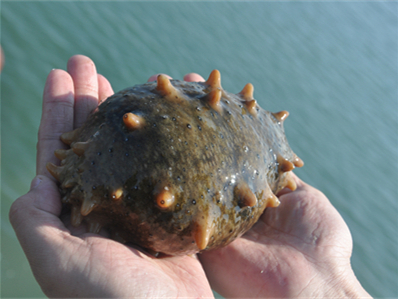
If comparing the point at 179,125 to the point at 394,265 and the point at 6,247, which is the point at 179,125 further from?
the point at 394,265

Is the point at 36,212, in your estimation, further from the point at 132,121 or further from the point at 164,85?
the point at 164,85

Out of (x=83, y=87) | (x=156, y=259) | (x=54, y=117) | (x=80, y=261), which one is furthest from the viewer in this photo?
(x=83, y=87)

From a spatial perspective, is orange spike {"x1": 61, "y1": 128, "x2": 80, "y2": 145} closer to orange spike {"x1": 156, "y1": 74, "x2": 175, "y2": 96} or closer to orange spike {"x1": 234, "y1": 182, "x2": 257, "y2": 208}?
orange spike {"x1": 156, "y1": 74, "x2": 175, "y2": 96}

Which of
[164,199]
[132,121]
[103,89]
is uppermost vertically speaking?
[132,121]

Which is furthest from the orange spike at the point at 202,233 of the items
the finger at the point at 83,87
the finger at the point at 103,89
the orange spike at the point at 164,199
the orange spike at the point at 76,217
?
the finger at the point at 103,89

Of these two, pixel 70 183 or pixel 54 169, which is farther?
pixel 54 169

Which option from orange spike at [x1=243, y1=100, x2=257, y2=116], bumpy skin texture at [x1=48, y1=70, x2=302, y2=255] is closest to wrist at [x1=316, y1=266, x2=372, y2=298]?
bumpy skin texture at [x1=48, y1=70, x2=302, y2=255]

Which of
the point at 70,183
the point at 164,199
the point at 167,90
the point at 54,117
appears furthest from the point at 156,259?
the point at 54,117

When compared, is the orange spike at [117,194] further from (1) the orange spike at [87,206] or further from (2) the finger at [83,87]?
(2) the finger at [83,87]
